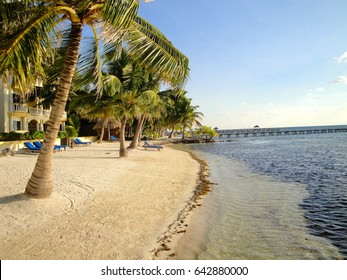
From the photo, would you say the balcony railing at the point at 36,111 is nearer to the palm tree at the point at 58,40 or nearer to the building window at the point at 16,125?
the building window at the point at 16,125

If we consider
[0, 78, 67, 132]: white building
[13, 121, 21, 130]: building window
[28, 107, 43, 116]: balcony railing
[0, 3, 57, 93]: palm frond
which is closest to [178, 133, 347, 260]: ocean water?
[0, 3, 57, 93]: palm frond

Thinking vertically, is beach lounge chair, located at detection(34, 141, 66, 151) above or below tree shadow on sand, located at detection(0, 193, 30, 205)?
above

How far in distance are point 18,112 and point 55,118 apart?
26873 millimetres

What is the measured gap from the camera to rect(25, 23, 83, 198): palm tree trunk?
268 inches

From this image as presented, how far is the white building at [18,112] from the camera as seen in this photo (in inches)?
1126

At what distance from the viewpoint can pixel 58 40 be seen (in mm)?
7586

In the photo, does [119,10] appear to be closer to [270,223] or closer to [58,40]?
[58,40]

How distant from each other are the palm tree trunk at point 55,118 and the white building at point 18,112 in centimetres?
2246

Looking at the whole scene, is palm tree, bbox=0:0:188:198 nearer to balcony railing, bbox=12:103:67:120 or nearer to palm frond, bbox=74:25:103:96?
palm frond, bbox=74:25:103:96

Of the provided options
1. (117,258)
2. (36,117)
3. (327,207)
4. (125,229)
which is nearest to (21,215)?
(125,229)

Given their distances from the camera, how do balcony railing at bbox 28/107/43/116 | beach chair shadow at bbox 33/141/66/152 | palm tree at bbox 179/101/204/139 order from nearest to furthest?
beach chair shadow at bbox 33/141/66/152, balcony railing at bbox 28/107/43/116, palm tree at bbox 179/101/204/139

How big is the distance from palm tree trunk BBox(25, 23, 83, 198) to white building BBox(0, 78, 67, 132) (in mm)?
22463

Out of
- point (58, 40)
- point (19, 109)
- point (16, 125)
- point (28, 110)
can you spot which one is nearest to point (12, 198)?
point (58, 40)

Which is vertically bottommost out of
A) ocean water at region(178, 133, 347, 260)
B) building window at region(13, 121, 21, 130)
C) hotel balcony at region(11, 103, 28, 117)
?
ocean water at region(178, 133, 347, 260)
